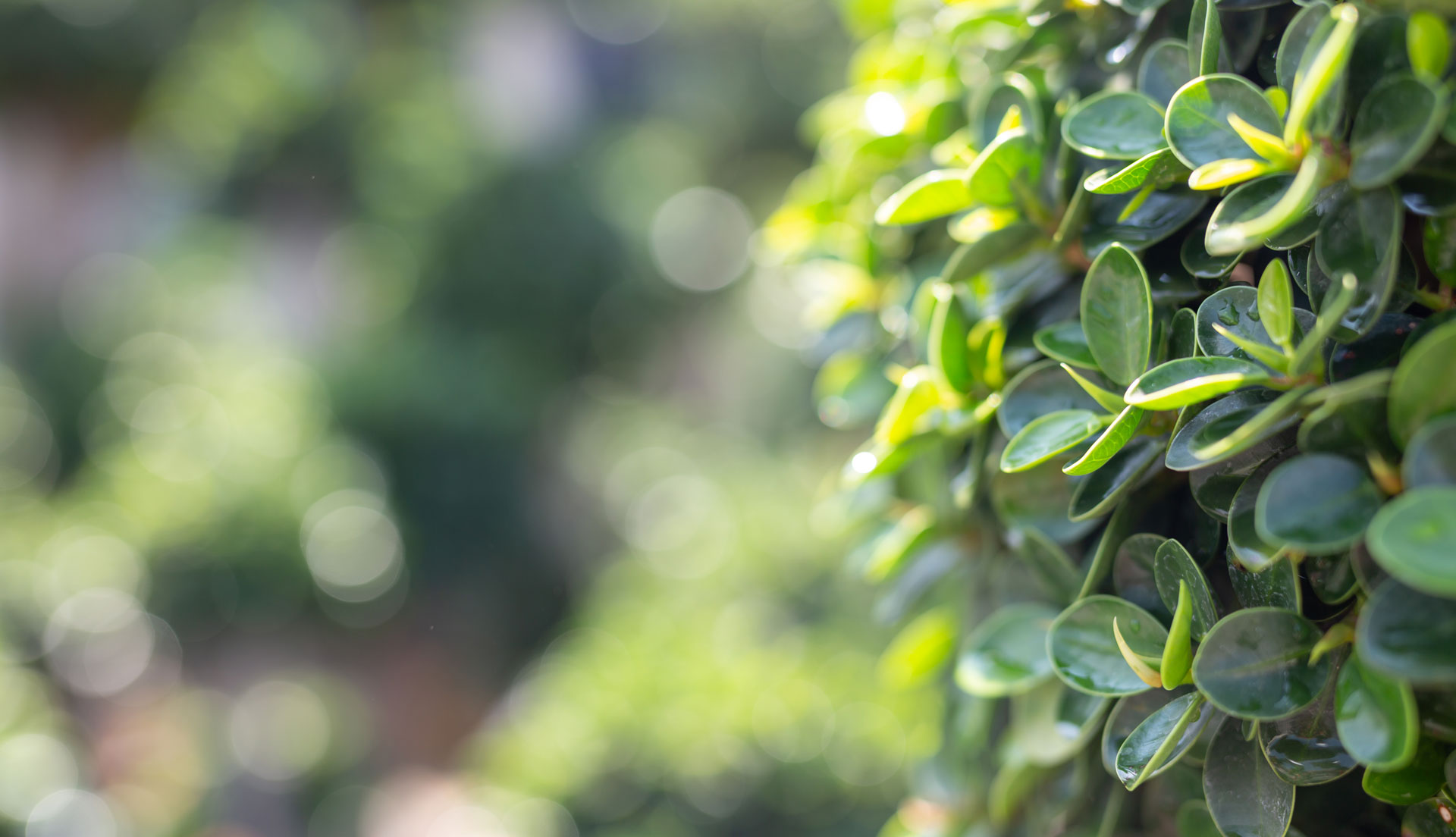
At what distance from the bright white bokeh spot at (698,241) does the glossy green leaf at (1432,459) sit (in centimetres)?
311

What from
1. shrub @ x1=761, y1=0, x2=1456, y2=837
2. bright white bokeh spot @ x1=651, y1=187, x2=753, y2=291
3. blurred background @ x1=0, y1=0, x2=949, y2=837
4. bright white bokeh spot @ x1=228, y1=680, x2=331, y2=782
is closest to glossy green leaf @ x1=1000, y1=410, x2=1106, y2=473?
shrub @ x1=761, y1=0, x2=1456, y2=837

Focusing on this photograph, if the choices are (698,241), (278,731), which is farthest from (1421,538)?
(698,241)

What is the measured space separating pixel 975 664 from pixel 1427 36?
0.24m

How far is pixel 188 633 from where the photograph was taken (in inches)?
92.0

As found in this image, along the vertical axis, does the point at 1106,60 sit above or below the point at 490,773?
above

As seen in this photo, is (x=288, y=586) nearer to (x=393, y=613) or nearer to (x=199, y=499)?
(x=199, y=499)

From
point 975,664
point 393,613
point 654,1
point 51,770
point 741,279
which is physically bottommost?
point 393,613

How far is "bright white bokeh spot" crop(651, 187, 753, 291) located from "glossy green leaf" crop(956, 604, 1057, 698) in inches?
117

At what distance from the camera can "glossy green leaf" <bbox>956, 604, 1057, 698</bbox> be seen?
1.10 ft

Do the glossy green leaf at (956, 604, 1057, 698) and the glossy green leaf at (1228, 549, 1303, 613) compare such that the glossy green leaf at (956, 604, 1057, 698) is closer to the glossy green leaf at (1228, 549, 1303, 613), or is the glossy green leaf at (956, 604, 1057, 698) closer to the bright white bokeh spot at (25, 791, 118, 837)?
the glossy green leaf at (1228, 549, 1303, 613)

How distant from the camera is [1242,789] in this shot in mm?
273

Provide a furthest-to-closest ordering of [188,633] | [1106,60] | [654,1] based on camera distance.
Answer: [654,1] < [188,633] < [1106,60]

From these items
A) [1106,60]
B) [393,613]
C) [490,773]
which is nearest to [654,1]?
[393,613]

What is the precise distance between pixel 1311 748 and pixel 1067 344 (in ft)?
0.46
